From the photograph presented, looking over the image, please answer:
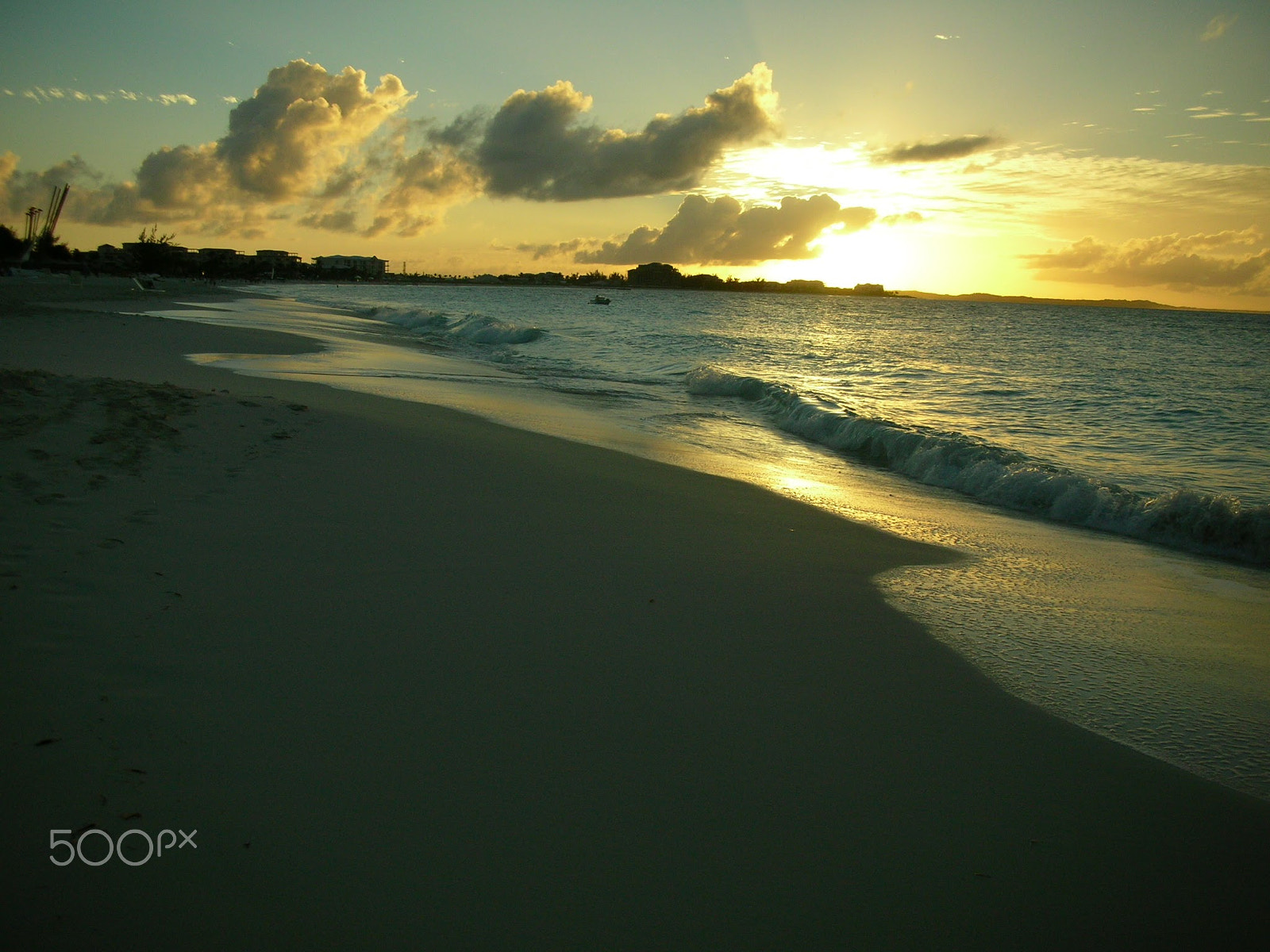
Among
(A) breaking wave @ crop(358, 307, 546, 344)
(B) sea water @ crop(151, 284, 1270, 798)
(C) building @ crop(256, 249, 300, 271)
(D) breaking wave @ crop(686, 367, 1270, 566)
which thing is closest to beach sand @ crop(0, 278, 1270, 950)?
(B) sea water @ crop(151, 284, 1270, 798)

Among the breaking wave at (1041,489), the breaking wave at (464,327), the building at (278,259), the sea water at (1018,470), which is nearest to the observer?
the sea water at (1018,470)

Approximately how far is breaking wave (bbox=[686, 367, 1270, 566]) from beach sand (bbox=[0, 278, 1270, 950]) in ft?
15.4

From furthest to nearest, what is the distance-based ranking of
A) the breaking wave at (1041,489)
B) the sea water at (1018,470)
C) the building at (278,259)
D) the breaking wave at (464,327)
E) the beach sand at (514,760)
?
the building at (278,259)
the breaking wave at (464,327)
the breaking wave at (1041,489)
the sea water at (1018,470)
the beach sand at (514,760)

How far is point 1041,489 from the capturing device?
850 cm

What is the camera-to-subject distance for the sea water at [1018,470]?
3891 mm

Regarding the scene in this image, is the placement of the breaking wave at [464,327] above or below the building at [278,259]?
below

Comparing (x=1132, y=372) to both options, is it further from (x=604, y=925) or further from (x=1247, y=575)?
(x=604, y=925)

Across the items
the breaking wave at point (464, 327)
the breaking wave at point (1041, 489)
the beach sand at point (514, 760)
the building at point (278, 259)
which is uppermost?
the building at point (278, 259)

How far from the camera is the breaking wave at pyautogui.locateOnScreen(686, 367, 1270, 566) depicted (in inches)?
283

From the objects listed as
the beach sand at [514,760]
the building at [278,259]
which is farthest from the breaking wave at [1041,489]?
the building at [278,259]

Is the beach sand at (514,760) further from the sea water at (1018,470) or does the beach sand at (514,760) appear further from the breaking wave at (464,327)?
Result: the breaking wave at (464,327)

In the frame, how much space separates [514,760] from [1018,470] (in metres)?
8.30

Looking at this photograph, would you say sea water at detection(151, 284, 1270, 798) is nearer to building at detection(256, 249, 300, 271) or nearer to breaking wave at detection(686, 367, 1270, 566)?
breaking wave at detection(686, 367, 1270, 566)

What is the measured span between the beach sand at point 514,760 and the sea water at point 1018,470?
0.63 metres
